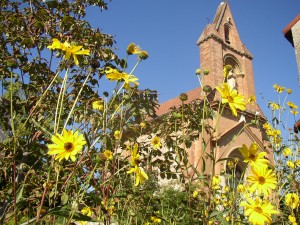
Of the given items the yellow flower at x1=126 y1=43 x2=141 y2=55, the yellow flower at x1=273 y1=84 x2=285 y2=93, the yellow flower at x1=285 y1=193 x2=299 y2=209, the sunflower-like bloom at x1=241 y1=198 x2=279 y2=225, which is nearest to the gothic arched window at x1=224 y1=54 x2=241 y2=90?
the yellow flower at x1=273 y1=84 x2=285 y2=93

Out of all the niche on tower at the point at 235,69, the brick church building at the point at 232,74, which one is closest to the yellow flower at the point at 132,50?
the brick church building at the point at 232,74

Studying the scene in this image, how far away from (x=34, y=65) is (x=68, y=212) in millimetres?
1657

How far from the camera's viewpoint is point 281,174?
114 inches

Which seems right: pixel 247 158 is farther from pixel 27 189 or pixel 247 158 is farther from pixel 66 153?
pixel 27 189

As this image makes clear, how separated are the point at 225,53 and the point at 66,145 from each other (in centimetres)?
1694

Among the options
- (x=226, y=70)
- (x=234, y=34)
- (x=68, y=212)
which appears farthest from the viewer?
(x=234, y=34)

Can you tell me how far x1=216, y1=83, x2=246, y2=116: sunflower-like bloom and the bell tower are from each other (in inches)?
519

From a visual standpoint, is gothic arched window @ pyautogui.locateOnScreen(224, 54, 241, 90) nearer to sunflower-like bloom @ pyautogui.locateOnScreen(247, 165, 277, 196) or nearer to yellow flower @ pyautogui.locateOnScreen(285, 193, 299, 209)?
yellow flower @ pyautogui.locateOnScreen(285, 193, 299, 209)

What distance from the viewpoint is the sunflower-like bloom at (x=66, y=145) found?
3.75 feet

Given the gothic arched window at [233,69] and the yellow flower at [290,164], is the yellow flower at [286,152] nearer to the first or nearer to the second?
the yellow flower at [290,164]

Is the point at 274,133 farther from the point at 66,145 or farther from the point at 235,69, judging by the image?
the point at 235,69

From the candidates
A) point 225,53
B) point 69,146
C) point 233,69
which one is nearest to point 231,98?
point 69,146

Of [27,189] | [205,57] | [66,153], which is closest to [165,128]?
[27,189]

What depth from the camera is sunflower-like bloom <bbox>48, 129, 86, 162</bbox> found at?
3.75ft
